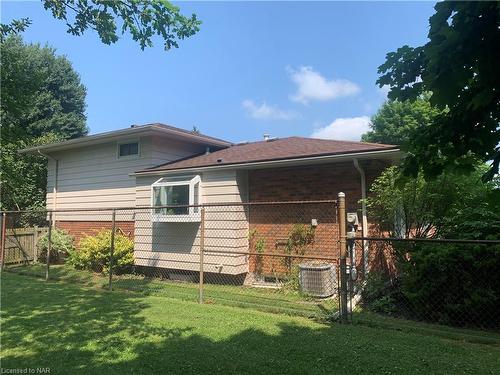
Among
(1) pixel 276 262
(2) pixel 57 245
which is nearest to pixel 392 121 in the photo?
(1) pixel 276 262

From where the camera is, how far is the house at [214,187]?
363 inches

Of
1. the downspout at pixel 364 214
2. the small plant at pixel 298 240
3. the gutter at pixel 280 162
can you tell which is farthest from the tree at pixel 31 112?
the downspout at pixel 364 214

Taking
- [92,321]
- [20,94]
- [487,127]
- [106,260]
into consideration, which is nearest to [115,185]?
[106,260]

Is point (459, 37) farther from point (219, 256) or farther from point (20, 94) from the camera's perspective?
point (20, 94)

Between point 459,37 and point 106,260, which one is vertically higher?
point 459,37

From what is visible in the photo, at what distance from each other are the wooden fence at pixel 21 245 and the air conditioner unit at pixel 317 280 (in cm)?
983

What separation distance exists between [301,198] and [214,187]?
2.27 metres

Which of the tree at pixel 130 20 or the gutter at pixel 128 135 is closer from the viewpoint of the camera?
the tree at pixel 130 20

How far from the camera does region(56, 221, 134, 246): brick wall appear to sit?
42.0 feet

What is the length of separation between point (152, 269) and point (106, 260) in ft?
4.44

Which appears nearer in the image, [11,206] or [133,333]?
[133,333]

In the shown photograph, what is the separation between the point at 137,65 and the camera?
7840mm

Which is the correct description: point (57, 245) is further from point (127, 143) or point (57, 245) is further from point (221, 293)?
point (221, 293)

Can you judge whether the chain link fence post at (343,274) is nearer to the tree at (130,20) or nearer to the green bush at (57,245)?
the tree at (130,20)
